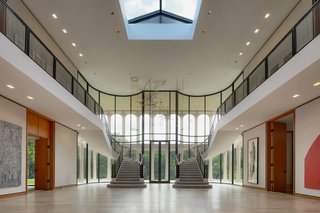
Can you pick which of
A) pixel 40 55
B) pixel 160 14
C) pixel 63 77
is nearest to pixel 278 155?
pixel 160 14

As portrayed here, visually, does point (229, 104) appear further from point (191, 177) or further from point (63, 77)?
point (63, 77)

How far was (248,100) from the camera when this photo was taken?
12.2m

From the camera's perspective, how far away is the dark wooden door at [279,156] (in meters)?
14.6

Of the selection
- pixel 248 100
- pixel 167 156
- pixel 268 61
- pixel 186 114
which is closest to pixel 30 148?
pixel 167 156

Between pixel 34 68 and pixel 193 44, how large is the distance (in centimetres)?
692

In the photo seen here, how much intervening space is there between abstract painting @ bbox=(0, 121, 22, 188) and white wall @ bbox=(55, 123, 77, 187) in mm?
4259

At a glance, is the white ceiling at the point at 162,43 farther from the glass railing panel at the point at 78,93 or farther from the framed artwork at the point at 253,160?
the framed artwork at the point at 253,160

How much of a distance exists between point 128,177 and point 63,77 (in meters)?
7.96

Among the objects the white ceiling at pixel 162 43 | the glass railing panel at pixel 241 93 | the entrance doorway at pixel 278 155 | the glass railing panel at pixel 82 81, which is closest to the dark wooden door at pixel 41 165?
the white ceiling at pixel 162 43

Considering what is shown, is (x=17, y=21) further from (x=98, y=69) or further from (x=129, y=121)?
(x=129, y=121)

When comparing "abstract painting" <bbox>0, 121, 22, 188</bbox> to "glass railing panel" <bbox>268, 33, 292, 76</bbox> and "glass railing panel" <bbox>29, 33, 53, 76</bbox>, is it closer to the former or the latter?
"glass railing panel" <bbox>29, 33, 53, 76</bbox>

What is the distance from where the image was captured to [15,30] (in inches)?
309

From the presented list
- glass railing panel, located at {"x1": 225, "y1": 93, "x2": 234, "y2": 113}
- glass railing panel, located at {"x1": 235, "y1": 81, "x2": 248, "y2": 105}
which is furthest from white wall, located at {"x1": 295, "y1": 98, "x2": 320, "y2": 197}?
glass railing panel, located at {"x1": 225, "y1": 93, "x2": 234, "y2": 113}

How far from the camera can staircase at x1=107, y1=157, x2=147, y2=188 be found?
16375 millimetres
